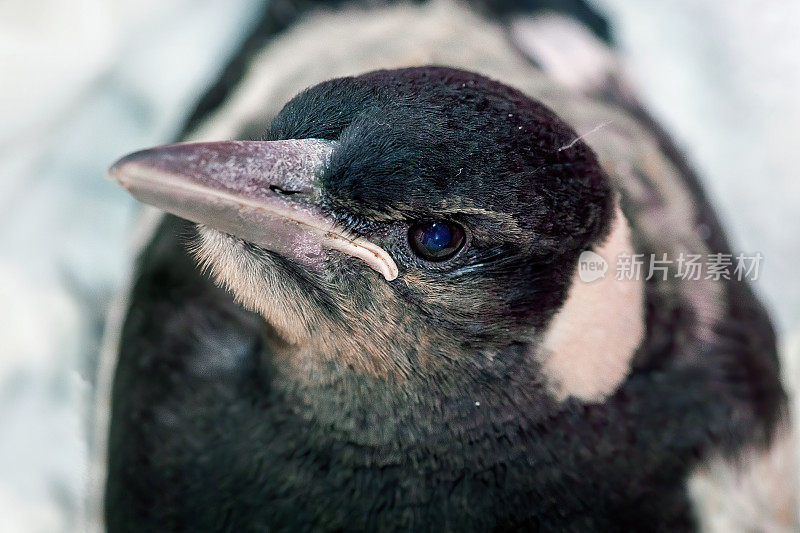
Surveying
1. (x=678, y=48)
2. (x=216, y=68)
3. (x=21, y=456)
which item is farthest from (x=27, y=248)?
(x=678, y=48)

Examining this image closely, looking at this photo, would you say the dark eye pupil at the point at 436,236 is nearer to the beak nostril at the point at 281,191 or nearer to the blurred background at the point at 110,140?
the beak nostril at the point at 281,191

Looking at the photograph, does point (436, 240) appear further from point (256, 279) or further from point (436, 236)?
point (256, 279)

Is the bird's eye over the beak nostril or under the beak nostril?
under

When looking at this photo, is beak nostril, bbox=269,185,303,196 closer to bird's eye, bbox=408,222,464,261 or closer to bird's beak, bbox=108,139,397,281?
bird's beak, bbox=108,139,397,281

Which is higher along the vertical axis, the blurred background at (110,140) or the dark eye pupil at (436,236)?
the dark eye pupil at (436,236)

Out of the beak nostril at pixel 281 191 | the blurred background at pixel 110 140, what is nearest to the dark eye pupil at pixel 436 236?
the beak nostril at pixel 281 191

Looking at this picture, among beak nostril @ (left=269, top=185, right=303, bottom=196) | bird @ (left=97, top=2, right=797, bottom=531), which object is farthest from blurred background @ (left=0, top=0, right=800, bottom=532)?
beak nostril @ (left=269, top=185, right=303, bottom=196)

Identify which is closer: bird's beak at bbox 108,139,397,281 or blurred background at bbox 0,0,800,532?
bird's beak at bbox 108,139,397,281

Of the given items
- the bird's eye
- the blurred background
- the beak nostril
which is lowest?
the blurred background
